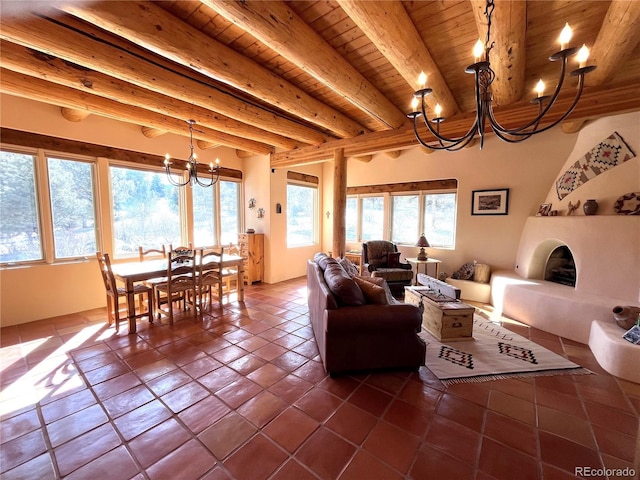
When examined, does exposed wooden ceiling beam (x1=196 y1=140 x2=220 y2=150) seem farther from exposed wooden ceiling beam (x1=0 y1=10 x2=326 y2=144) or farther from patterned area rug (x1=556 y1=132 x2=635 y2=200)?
patterned area rug (x1=556 y1=132 x2=635 y2=200)

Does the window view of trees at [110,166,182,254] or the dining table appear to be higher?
the window view of trees at [110,166,182,254]

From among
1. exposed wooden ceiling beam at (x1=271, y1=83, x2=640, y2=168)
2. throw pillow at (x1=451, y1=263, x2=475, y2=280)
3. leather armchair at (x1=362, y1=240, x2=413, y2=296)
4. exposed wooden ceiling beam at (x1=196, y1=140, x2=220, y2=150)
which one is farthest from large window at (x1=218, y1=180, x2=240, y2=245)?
throw pillow at (x1=451, y1=263, x2=475, y2=280)

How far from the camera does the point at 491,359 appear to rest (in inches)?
102

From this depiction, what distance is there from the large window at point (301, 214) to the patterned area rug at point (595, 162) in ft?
14.7

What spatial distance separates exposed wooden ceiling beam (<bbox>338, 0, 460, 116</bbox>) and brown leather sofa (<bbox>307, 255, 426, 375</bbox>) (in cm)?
187

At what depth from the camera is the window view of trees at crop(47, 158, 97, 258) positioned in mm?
3639

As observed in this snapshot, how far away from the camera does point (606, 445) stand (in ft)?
5.37

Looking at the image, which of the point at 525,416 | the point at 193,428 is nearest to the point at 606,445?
the point at 525,416

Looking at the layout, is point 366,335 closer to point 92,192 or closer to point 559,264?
point 559,264

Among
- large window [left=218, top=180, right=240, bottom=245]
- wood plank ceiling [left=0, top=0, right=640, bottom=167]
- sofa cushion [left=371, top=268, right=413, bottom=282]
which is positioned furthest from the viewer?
large window [left=218, top=180, right=240, bottom=245]

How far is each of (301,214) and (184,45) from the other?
4383 millimetres

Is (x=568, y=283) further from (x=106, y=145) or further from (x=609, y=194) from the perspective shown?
(x=106, y=145)

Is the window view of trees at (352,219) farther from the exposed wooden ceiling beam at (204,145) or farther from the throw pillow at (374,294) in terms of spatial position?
the throw pillow at (374,294)

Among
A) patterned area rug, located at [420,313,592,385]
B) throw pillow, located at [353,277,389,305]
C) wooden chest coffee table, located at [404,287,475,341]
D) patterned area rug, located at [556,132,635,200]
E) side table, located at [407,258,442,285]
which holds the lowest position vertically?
patterned area rug, located at [420,313,592,385]
